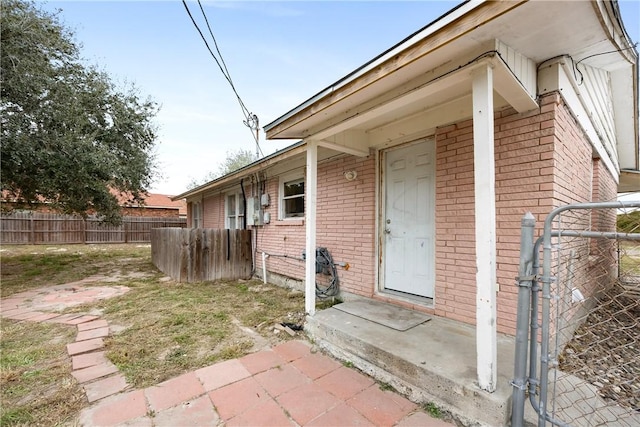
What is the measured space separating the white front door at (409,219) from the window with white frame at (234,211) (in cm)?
505

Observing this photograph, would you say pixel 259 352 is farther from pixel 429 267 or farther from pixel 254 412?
pixel 429 267

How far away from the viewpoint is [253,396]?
211cm

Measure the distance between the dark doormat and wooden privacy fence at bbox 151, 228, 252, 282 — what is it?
3847mm

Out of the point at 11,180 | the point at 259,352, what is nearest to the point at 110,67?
the point at 11,180

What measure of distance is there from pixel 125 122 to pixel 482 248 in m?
11.0

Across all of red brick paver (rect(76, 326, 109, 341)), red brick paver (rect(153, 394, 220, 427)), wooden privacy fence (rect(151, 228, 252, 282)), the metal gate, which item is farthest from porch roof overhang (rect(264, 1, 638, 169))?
wooden privacy fence (rect(151, 228, 252, 282))

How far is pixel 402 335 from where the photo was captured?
267cm

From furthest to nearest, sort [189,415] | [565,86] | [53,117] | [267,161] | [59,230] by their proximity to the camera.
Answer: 1. [59,230]
2. [53,117]
3. [267,161]
4. [565,86]
5. [189,415]

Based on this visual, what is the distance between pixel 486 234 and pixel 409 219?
6.23 ft

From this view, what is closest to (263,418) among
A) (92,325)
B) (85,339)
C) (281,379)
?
(281,379)

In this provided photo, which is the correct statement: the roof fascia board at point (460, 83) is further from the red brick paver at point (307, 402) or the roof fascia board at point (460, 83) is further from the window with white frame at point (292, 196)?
the window with white frame at point (292, 196)

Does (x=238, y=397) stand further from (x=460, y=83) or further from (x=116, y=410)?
(x=460, y=83)

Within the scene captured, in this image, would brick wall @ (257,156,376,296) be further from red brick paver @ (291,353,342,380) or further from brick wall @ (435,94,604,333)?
red brick paver @ (291,353,342,380)

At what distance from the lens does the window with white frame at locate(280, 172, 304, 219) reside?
228 inches
